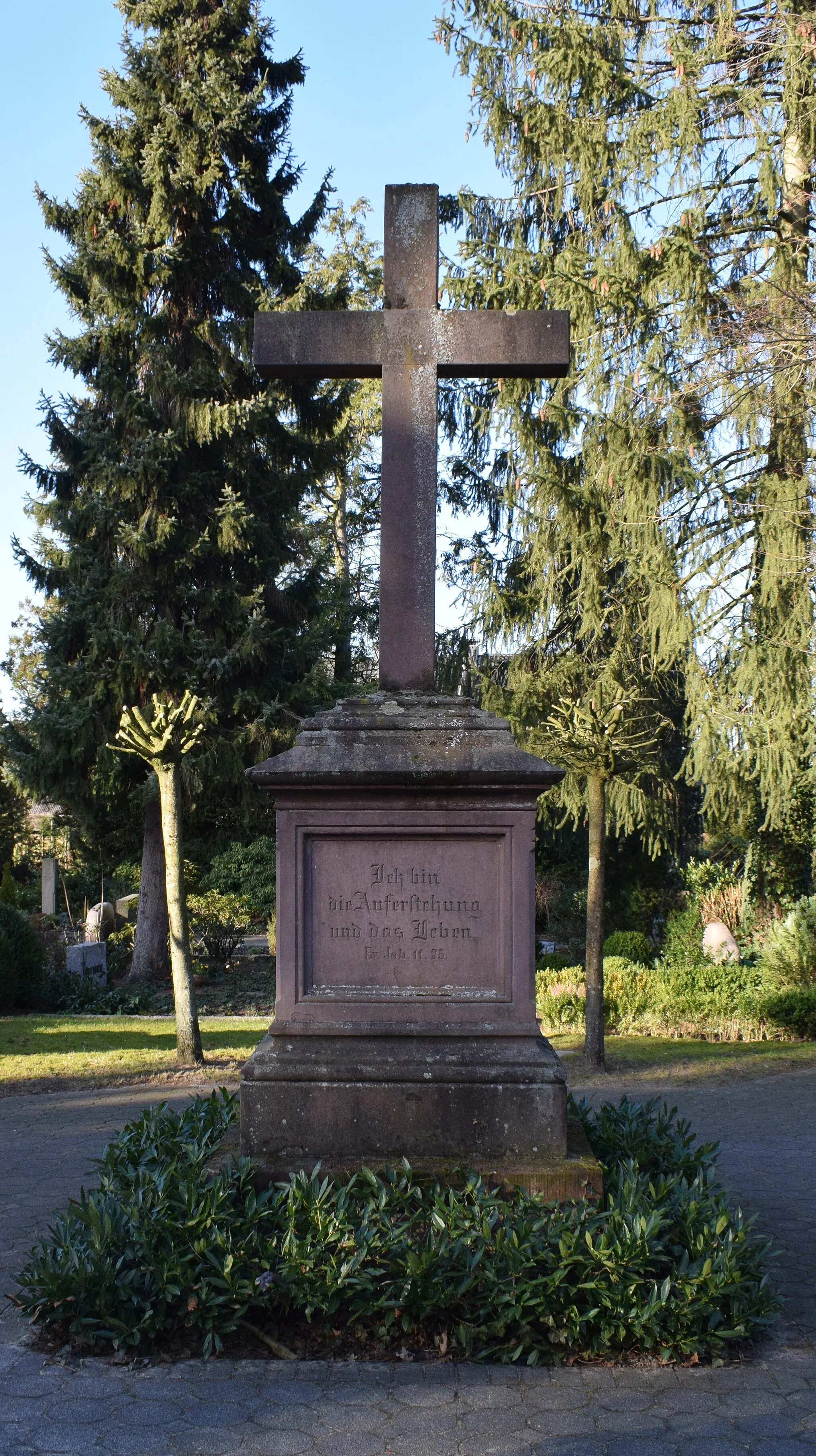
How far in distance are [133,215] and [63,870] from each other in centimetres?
1298

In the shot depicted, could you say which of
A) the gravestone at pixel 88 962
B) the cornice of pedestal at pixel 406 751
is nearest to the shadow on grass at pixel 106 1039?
the gravestone at pixel 88 962

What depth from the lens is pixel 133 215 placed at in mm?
16797

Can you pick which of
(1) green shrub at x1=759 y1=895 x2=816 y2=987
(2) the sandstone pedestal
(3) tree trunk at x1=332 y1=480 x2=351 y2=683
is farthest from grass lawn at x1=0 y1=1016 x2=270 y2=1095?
(3) tree trunk at x1=332 y1=480 x2=351 y2=683

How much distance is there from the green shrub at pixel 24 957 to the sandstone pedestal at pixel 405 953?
969 cm

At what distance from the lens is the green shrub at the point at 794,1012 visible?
11148mm

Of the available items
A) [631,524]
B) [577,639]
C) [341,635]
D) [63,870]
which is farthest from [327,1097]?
[63,870]

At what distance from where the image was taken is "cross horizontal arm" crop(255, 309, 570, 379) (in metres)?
5.26

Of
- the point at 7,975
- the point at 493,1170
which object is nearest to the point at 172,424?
the point at 7,975

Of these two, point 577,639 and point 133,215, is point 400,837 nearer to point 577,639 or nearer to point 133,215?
point 577,639

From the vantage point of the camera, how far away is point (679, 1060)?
32.3 feet

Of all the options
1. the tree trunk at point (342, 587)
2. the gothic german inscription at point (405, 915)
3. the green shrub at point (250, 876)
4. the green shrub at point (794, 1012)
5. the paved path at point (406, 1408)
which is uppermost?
the tree trunk at point (342, 587)

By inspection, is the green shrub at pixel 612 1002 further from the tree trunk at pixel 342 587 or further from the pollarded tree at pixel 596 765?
the tree trunk at pixel 342 587

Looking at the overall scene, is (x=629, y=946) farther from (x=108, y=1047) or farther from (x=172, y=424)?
(x=172, y=424)

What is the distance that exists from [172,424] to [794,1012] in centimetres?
1155
